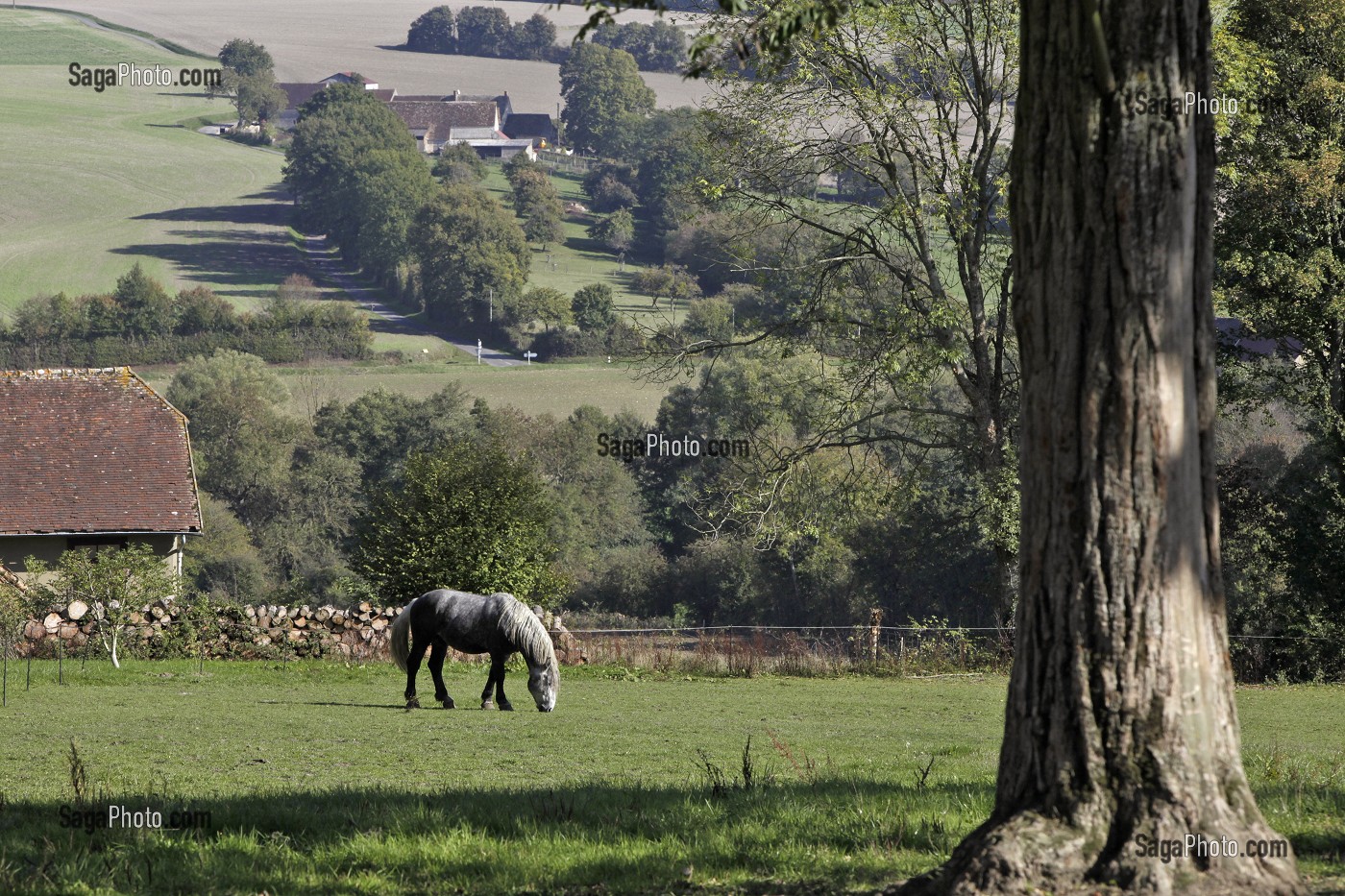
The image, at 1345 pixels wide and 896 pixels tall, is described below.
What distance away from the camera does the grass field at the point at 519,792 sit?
6332 mm

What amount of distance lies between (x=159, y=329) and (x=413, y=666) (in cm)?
11370

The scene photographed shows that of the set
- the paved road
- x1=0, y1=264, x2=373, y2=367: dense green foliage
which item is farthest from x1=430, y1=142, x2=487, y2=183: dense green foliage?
x1=0, y1=264, x2=373, y2=367: dense green foliage

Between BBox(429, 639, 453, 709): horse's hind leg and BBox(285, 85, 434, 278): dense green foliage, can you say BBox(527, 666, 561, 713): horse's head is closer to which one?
BBox(429, 639, 453, 709): horse's hind leg

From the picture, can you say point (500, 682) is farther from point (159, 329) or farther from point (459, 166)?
point (459, 166)

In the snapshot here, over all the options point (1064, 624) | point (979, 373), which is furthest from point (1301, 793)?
point (979, 373)

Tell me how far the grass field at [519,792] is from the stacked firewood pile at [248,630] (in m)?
6.69

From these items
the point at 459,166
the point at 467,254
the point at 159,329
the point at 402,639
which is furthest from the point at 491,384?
the point at 402,639

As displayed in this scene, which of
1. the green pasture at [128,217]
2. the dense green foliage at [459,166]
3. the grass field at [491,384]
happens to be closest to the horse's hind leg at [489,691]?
the grass field at [491,384]

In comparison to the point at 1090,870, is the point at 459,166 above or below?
above

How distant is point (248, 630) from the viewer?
98.3 feet

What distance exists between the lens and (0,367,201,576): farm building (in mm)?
39031

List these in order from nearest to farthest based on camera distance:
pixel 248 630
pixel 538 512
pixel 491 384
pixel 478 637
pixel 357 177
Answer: pixel 478 637 < pixel 248 630 < pixel 538 512 < pixel 491 384 < pixel 357 177

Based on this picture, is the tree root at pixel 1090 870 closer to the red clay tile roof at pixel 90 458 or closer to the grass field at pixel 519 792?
the grass field at pixel 519 792

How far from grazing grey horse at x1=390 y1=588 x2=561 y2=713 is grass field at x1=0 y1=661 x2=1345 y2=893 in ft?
1.98
